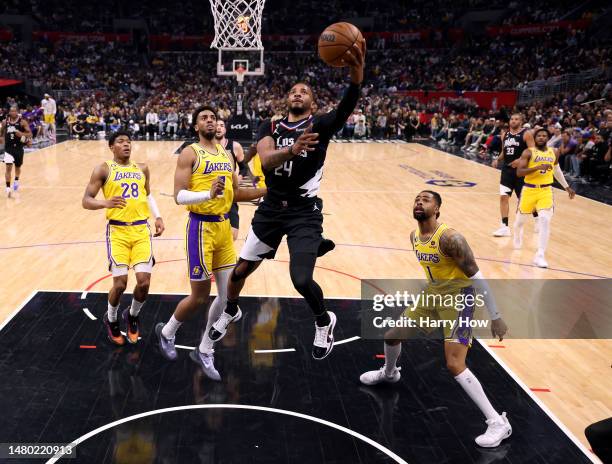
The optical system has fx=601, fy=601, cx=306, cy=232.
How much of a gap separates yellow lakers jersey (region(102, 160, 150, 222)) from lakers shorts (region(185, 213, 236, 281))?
2.35 ft

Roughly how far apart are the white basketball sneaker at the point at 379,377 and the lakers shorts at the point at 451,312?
1.82 feet

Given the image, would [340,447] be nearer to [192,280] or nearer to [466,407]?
[466,407]

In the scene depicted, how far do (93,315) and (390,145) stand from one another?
2018cm

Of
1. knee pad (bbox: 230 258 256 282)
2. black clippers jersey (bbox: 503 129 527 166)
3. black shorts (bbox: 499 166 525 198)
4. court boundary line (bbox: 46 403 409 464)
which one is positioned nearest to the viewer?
court boundary line (bbox: 46 403 409 464)

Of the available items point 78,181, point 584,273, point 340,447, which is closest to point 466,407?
point 340,447

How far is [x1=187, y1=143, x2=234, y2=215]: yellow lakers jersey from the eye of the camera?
462cm

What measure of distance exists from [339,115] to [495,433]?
7.51 feet

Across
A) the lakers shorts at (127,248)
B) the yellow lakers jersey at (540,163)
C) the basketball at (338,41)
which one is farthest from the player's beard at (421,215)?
the yellow lakers jersey at (540,163)

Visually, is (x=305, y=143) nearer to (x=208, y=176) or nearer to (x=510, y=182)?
(x=208, y=176)

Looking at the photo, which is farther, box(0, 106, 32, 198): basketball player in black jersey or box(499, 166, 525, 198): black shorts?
box(0, 106, 32, 198): basketball player in black jersey

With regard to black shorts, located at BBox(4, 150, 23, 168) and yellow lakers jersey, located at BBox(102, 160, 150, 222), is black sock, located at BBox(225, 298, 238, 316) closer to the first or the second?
yellow lakers jersey, located at BBox(102, 160, 150, 222)

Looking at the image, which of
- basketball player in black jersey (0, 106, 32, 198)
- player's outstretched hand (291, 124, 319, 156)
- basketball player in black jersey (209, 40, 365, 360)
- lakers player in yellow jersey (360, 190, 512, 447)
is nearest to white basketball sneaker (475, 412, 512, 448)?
lakers player in yellow jersey (360, 190, 512, 447)

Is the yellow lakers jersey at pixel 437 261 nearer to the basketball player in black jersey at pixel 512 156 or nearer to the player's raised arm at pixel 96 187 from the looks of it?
the player's raised arm at pixel 96 187

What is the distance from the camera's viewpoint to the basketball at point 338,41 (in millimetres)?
3873
